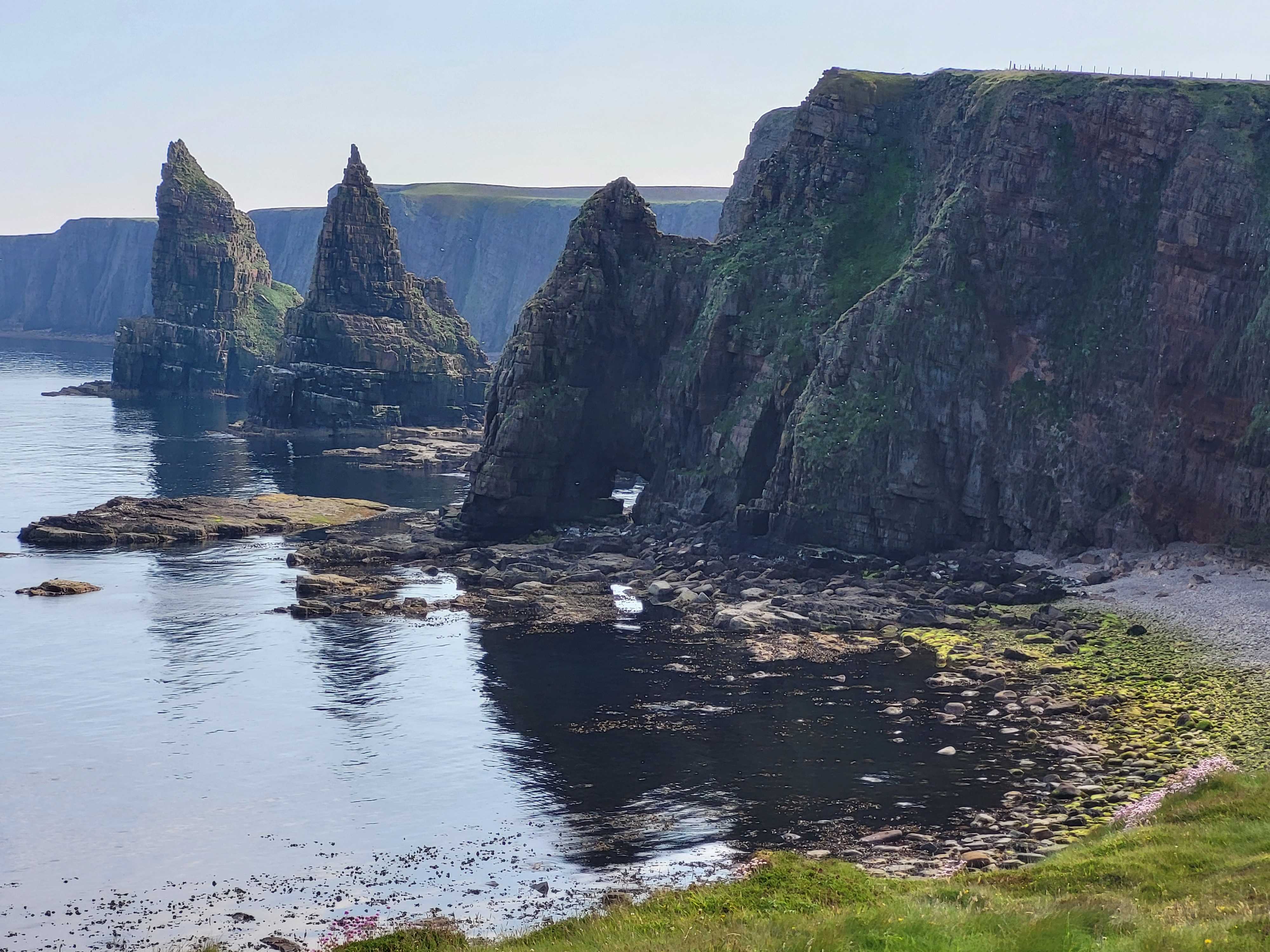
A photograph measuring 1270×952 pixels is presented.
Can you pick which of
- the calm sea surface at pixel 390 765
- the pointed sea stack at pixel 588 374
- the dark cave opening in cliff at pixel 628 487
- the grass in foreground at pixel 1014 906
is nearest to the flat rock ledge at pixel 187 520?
the pointed sea stack at pixel 588 374

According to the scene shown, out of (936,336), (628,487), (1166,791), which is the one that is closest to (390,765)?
(1166,791)

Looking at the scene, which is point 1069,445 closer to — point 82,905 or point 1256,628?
point 1256,628

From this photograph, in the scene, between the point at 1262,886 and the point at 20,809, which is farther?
the point at 20,809

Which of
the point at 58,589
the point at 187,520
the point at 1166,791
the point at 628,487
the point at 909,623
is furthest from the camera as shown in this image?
the point at 628,487

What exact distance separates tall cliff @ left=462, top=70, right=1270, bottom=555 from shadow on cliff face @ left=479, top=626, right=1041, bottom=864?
27.4 meters

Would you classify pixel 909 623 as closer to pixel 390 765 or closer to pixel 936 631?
pixel 936 631

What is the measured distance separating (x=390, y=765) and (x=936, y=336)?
60.3 m

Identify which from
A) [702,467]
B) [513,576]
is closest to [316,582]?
[513,576]

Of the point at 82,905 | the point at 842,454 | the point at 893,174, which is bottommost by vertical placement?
the point at 82,905

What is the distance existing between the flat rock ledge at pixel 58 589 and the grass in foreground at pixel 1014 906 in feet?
235

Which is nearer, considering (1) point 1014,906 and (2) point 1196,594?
(1) point 1014,906

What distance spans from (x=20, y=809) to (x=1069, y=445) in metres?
74.6

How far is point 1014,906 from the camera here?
37.1m

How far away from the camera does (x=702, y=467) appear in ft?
397
